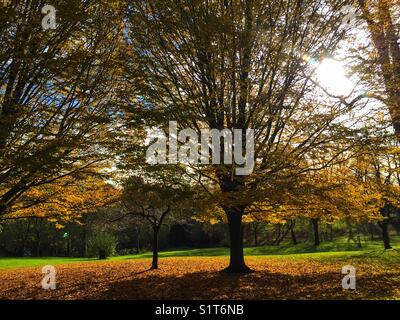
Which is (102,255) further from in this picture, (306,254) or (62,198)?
(62,198)

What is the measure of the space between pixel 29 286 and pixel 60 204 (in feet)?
11.8

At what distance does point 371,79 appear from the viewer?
11898 millimetres

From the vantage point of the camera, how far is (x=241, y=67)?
39.1ft

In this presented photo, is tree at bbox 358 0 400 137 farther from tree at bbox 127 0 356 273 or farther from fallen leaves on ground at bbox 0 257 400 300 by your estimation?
fallen leaves on ground at bbox 0 257 400 300

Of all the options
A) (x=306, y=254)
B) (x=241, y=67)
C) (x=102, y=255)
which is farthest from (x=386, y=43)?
(x=102, y=255)
